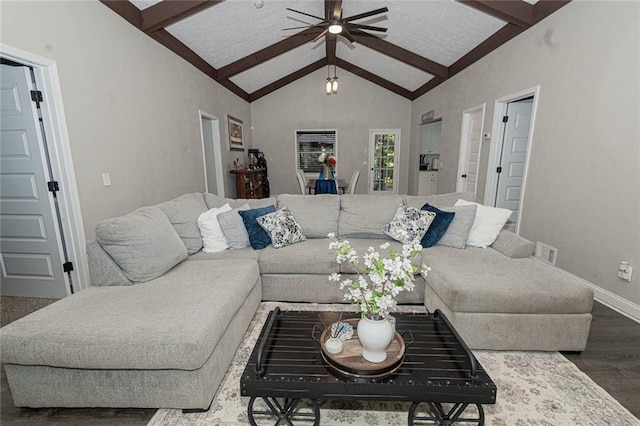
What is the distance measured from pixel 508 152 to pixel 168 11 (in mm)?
4527

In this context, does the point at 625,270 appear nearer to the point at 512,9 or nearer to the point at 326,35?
the point at 512,9

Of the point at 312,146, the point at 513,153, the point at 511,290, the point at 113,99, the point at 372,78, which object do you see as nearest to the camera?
the point at 511,290

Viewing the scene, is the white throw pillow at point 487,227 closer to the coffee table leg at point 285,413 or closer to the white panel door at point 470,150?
the coffee table leg at point 285,413

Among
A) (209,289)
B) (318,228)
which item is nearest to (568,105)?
(318,228)

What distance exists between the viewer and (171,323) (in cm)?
147

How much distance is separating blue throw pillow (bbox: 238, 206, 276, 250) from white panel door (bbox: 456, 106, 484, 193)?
362cm

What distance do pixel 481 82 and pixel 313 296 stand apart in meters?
4.11

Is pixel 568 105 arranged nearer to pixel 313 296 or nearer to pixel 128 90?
pixel 313 296

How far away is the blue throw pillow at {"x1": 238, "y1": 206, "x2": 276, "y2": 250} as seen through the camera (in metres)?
2.67

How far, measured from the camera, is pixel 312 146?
7801 mm

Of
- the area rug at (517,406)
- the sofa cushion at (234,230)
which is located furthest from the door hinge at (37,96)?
the area rug at (517,406)

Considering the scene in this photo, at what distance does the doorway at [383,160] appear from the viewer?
770cm

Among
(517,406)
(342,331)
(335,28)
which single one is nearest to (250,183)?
(335,28)

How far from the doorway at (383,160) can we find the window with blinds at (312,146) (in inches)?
40.7
